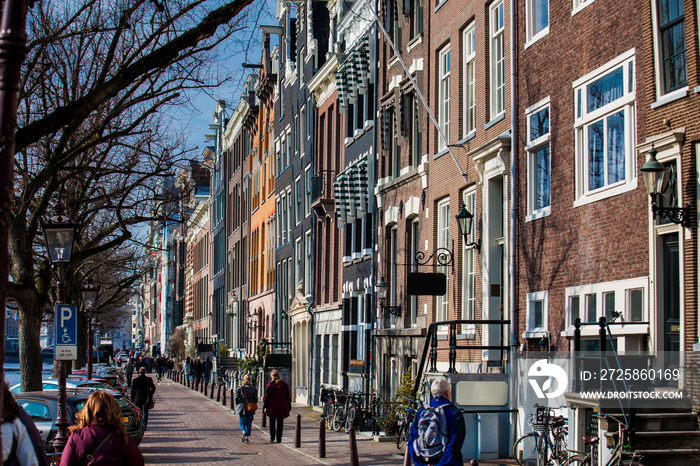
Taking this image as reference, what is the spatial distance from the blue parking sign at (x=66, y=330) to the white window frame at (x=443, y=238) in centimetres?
895

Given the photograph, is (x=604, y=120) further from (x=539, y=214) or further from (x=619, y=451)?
(x=619, y=451)

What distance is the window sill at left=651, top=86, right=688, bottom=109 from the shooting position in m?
12.7

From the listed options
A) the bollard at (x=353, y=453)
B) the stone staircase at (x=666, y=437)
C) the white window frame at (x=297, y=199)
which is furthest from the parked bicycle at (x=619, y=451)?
the white window frame at (x=297, y=199)

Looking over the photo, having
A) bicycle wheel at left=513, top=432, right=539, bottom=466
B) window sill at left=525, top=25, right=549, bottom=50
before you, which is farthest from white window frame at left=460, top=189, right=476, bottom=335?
bicycle wheel at left=513, top=432, right=539, bottom=466

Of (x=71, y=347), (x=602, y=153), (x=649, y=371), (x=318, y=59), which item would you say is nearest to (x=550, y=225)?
(x=602, y=153)

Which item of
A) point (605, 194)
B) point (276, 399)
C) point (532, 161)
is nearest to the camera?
point (605, 194)

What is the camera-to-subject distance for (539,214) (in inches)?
685

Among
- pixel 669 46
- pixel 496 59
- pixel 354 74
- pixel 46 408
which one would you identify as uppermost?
pixel 354 74

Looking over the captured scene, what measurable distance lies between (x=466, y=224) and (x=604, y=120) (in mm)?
5109

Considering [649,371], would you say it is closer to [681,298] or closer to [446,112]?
[681,298]

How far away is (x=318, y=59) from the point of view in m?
39.9

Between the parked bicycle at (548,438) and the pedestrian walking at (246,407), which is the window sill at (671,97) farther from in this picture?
the pedestrian walking at (246,407)

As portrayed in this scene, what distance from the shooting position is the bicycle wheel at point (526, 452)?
1617 centimetres

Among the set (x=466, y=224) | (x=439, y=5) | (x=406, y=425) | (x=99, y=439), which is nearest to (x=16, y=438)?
(x=99, y=439)
